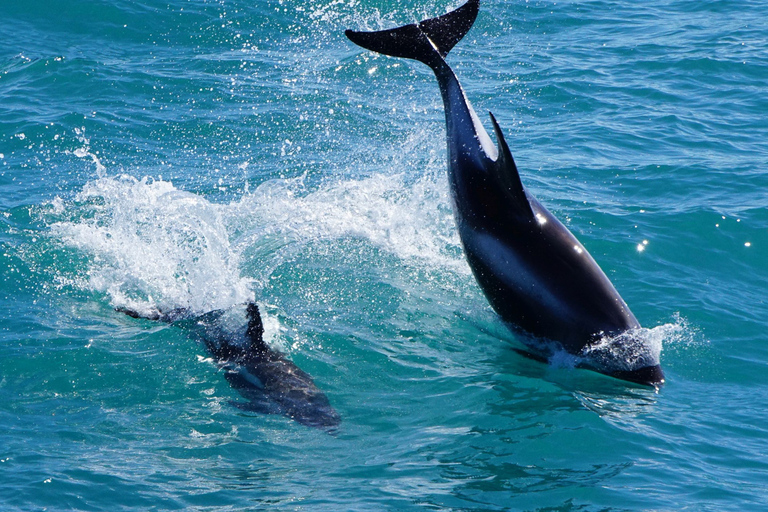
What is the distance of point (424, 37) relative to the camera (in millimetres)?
9891

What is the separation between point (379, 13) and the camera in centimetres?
1916

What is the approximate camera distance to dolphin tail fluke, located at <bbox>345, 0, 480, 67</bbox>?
32.0 feet

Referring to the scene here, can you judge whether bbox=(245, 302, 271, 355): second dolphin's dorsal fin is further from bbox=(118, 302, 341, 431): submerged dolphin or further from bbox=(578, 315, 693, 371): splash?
bbox=(578, 315, 693, 371): splash

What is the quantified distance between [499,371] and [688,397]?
6.23ft

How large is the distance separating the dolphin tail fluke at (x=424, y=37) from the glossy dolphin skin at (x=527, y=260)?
3.87ft

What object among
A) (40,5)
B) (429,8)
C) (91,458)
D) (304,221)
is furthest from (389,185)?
(40,5)

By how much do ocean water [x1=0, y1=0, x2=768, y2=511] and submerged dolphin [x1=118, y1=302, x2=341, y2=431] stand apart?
149 mm

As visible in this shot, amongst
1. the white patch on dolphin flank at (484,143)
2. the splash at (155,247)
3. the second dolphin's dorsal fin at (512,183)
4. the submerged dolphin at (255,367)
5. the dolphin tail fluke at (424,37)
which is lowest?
the submerged dolphin at (255,367)

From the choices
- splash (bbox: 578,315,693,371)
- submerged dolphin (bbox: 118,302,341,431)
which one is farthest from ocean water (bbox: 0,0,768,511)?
splash (bbox: 578,315,693,371)

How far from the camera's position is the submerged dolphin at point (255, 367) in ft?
27.3

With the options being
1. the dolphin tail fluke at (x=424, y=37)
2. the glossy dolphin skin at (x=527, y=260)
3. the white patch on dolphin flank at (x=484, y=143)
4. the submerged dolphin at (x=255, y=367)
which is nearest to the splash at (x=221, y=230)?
the submerged dolphin at (x=255, y=367)

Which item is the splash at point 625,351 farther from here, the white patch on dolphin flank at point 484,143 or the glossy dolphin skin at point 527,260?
the white patch on dolphin flank at point 484,143

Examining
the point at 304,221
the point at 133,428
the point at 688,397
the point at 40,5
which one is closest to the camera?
the point at 133,428

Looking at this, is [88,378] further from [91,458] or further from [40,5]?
[40,5]
